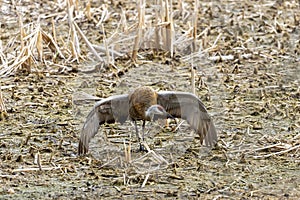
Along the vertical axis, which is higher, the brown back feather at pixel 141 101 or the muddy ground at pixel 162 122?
the brown back feather at pixel 141 101

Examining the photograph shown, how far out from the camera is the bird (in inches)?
255

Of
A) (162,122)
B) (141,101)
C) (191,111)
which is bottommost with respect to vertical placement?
(162,122)

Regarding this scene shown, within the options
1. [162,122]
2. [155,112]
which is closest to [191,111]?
[155,112]

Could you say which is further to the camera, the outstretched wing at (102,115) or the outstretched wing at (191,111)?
the outstretched wing at (191,111)

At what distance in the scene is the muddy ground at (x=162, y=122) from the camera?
235 inches

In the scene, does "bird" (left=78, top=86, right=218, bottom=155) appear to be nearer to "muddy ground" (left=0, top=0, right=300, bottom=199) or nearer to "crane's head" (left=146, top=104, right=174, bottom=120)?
"crane's head" (left=146, top=104, right=174, bottom=120)

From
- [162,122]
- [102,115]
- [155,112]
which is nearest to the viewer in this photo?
[155,112]

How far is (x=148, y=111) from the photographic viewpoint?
253 inches

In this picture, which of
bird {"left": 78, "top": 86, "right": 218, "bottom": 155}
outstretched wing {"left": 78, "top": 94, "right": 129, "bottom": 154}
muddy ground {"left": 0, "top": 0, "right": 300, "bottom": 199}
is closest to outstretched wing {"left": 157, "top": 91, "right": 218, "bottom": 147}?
bird {"left": 78, "top": 86, "right": 218, "bottom": 155}

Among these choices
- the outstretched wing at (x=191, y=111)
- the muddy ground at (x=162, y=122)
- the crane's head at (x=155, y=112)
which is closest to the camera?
the muddy ground at (x=162, y=122)

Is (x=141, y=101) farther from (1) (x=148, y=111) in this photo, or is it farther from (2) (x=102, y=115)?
(2) (x=102, y=115)

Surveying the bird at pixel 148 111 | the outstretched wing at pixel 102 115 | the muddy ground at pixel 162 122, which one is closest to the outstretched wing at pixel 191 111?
the bird at pixel 148 111

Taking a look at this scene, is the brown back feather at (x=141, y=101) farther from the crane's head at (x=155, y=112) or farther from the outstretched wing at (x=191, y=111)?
the outstretched wing at (x=191, y=111)

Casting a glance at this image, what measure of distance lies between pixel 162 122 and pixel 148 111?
820 millimetres
